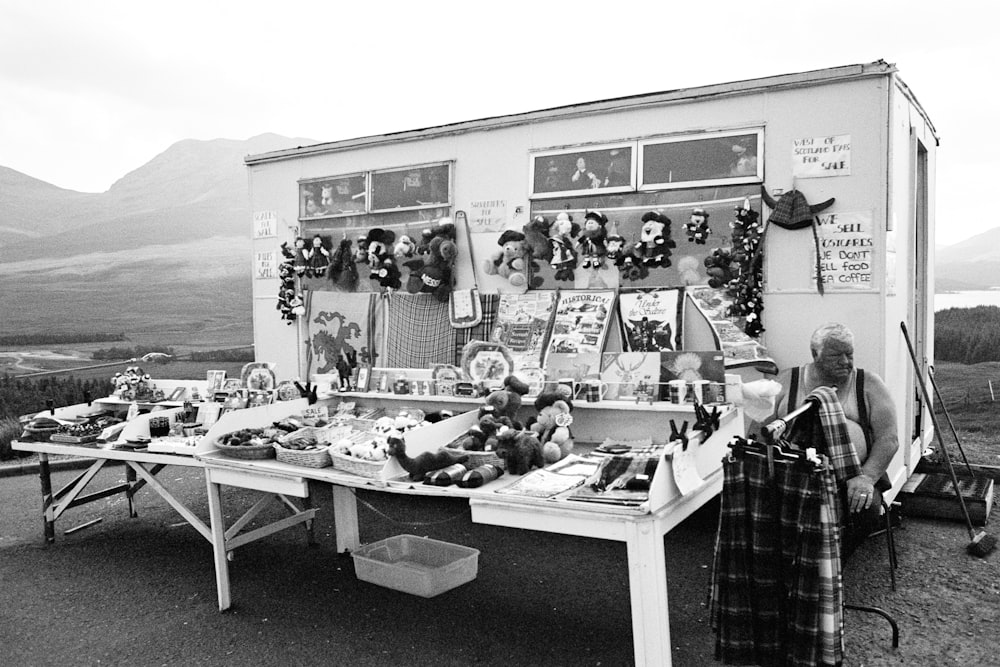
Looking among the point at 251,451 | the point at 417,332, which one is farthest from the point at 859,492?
the point at 417,332

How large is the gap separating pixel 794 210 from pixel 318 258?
426 cm

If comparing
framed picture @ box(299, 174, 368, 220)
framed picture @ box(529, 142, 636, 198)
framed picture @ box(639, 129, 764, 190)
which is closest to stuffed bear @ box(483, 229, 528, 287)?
framed picture @ box(529, 142, 636, 198)

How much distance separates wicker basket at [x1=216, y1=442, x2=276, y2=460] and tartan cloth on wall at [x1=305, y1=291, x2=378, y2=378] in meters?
2.50

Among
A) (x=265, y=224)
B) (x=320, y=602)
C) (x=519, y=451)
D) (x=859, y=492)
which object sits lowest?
(x=320, y=602)

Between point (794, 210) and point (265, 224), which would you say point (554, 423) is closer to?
point (794, 210)

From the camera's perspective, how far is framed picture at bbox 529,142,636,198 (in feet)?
17.4

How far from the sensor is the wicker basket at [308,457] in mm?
3732

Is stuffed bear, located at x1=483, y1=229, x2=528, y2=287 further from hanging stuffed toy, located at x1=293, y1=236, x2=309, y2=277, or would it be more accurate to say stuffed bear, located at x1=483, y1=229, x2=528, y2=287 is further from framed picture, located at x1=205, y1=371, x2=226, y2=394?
framed picture, located at x1=205, y1=371, x2=226, y2=394

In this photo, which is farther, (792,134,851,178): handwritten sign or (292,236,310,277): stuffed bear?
(292,236,310,277): stuffed bear

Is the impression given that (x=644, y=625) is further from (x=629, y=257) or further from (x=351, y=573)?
(x=629, y=257)

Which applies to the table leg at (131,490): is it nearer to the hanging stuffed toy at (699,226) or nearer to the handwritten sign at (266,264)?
the handwritten sign at (266,264)

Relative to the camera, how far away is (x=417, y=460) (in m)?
3.48

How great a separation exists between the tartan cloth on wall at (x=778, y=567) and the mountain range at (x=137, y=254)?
15094 mm

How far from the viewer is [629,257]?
5281mm
